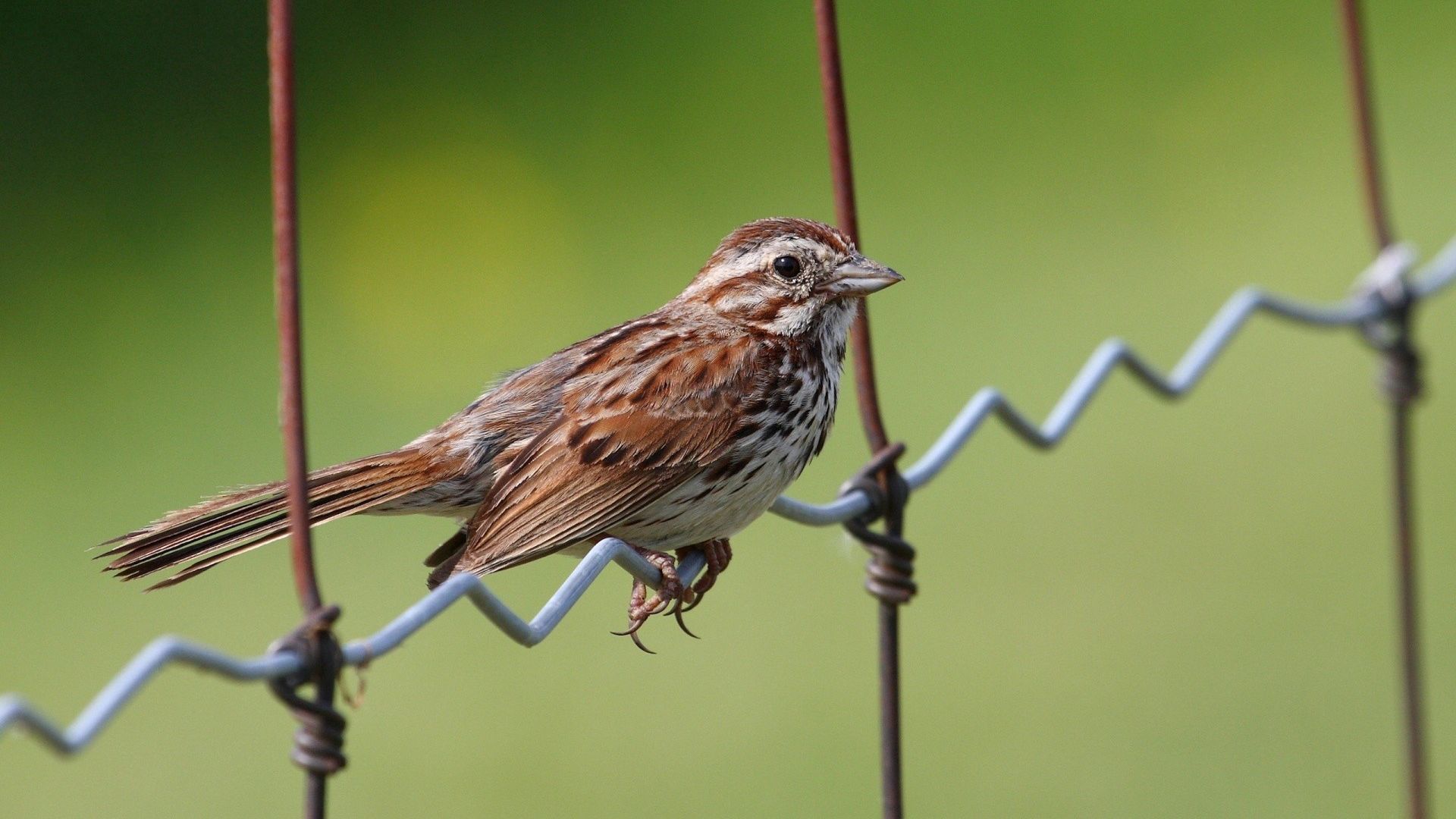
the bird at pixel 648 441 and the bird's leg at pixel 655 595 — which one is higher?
the bird at pixel 648 441

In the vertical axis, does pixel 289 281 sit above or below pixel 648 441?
above

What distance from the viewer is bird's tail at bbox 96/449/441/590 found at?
5.69 ft

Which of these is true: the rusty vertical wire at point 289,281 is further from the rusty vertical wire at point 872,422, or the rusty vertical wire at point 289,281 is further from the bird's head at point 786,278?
the bird's head at point 786,278

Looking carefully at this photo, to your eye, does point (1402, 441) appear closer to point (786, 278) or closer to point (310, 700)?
point (786, 278)

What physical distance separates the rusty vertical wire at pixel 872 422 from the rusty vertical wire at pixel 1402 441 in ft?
2.49

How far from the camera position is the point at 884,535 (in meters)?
1.85

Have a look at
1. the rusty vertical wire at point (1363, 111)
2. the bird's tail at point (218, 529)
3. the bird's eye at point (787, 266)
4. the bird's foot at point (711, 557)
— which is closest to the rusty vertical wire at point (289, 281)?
the bird's tail at point (218, 529)

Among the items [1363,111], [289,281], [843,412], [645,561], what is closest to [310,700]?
[289,281]

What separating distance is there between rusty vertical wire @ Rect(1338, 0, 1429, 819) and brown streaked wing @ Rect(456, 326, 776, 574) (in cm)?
78

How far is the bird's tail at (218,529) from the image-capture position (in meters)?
1.73

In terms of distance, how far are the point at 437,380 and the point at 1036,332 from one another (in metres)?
1.42

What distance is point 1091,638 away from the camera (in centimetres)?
402

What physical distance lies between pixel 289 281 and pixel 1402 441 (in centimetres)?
164

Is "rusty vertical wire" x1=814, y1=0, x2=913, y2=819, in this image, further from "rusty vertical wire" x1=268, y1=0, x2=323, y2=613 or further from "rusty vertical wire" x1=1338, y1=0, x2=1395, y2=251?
"rusty vertical wire" x1=1338, y1=0, x2=1395, y2=251
